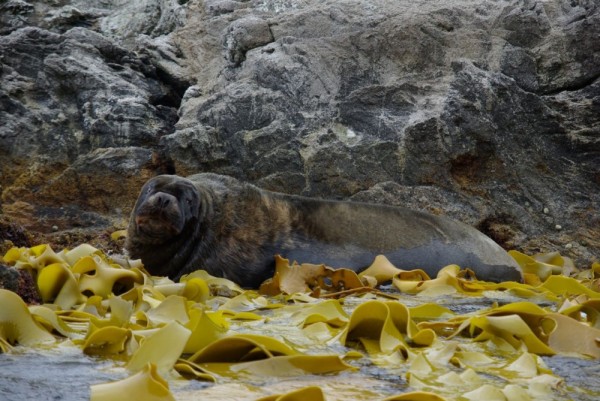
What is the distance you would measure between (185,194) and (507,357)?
121 inches

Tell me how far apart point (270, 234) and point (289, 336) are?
8.85 ft

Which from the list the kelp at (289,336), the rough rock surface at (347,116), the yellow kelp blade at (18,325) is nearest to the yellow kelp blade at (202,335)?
the kelp at (289,336)

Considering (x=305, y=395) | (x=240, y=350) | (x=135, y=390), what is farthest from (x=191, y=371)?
(x=305, y=395)

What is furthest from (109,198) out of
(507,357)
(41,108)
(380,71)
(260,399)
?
(260,399)

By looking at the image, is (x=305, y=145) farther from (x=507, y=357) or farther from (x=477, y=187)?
(x=507, y=357)

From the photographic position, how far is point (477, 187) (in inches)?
287

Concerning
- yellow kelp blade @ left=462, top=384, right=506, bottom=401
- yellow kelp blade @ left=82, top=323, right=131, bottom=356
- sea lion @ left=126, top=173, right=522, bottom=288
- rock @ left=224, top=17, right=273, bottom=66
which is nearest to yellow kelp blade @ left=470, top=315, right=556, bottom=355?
yellow kelp blade @ left=462, top=384, right=506, bottom=401

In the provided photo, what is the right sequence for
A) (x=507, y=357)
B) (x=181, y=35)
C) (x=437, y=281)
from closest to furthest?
(x=507, y=357) → (x=437, y=281) → (x=181, y=35)

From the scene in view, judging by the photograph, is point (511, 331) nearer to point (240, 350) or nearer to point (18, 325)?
Result: point (240, 350)

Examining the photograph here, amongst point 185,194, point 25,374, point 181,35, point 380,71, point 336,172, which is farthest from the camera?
point 181,35

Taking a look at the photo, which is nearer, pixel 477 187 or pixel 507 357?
pixel 507 357

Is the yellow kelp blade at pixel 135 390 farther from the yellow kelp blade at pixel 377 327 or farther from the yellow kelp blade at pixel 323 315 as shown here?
the yellow kelp blade at pixel 323 315

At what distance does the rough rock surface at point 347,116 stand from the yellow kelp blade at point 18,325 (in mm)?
4257

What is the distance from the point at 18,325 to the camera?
3.03 meters
